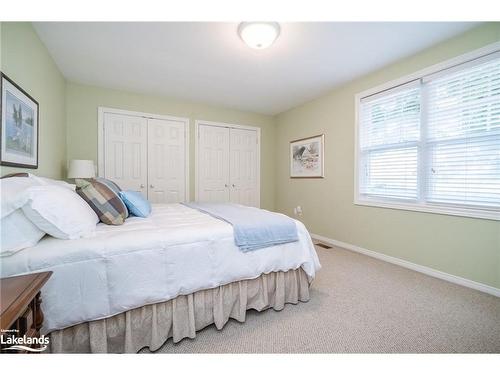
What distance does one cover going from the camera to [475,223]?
6.58ft

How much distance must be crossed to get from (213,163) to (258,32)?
2.61 metres

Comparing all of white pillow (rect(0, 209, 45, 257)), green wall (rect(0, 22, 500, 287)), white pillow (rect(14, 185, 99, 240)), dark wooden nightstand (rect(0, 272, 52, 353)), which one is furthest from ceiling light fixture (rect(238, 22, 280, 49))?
dark wooden nightstand (rect(0, 272, 52, 353))

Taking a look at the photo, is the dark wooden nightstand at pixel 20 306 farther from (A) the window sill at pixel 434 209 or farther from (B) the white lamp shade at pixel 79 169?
(A) the window sill at pixel 434 209

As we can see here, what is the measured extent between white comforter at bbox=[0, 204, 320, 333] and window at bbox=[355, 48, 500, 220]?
1.97 m

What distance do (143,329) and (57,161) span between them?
102 inches

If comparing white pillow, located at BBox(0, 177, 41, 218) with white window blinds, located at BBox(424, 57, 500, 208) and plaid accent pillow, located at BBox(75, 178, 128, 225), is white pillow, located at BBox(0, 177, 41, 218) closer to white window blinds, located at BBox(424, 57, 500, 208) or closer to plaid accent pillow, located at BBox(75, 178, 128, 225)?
plaid accent pillow, located at BBox(75, 178, 128, 225)

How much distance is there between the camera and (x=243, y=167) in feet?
14.6

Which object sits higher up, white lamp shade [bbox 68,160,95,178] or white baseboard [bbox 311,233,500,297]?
white lamp shade [bbox 68,160,95,178]

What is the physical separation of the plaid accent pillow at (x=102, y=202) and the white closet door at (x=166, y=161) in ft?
6.64

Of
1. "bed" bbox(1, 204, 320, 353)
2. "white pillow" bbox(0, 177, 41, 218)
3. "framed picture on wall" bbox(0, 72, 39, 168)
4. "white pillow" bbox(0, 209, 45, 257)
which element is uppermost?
"framed picture on wall" bbox(0, 72, 39, 168)

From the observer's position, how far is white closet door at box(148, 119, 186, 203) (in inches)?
142

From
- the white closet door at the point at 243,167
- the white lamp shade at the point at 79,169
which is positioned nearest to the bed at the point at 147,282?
the white lamp shade at the point at 79,169

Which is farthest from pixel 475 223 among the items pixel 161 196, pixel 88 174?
pixel 88 174

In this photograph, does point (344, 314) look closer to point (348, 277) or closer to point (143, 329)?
point (348, 277)
